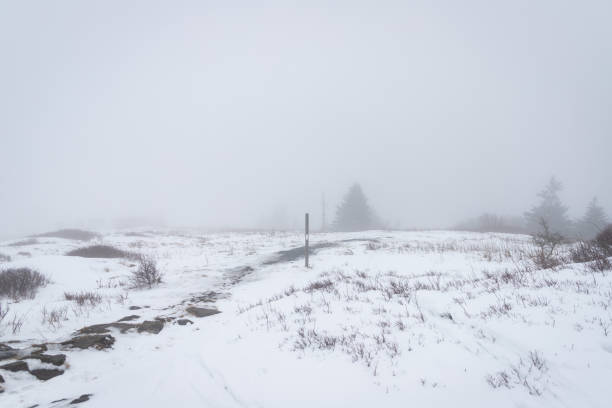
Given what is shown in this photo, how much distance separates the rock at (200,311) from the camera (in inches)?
248

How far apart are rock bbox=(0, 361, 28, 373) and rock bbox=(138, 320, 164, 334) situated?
1.74 meters

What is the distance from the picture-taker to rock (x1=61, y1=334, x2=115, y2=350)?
4.36m

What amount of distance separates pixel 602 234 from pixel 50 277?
16450 mm

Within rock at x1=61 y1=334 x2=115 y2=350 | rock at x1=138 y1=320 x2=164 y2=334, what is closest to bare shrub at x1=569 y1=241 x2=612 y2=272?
rock at x1=138 y1=320 x2=164 y2=334

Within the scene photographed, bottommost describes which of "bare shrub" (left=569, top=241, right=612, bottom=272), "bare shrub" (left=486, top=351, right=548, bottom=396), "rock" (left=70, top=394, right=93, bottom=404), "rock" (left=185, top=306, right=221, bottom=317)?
"rock" (left=185, top=306, right=221, bottom=317)

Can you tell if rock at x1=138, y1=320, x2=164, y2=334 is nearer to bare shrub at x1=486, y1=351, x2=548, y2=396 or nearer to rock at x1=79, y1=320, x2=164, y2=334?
rock at x1=79, y1=320, x2=164, y2=334

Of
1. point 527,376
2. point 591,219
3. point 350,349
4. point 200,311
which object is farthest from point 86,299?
point 591,219

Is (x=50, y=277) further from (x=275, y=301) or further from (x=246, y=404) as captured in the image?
(x=246, y=404)

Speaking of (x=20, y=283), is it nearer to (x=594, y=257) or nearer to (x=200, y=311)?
(x=200, y=311)

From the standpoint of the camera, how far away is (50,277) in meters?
8.99

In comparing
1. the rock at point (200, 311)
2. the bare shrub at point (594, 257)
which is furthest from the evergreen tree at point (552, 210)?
the rock at point (200, 311)

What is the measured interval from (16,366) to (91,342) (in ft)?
3.15

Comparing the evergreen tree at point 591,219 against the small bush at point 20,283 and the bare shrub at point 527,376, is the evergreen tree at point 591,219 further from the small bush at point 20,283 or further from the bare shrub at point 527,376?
the small bush at point 20,283

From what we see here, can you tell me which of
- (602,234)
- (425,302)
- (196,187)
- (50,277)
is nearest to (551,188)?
(602,234)
